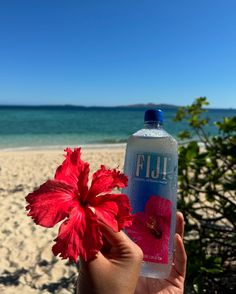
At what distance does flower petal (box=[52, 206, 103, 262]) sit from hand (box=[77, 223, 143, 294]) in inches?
2.4

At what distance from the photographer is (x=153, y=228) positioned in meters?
1.29

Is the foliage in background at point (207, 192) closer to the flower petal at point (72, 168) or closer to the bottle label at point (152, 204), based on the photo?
the bottle label at point (152, 204)

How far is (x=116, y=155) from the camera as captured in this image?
15727 mm

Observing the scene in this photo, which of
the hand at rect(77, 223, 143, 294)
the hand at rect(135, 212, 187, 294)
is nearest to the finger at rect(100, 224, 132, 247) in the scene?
the hand at rect(77, 223, 143, 294)

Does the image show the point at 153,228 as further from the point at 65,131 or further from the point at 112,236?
the point at 65,131

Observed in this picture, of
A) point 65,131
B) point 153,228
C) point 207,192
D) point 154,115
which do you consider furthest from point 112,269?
point 65,131

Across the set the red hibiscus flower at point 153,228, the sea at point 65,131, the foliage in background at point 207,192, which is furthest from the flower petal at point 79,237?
the foliage in background at point 207,192

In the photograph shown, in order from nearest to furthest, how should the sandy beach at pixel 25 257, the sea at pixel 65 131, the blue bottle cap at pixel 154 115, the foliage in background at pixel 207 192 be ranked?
the blue bottle cap at pixel 154 115, the foliage in background at pixel 207 192, the sandy beach at pixel 25 257, the sea at pixel 65 131

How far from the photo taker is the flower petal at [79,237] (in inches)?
31.4

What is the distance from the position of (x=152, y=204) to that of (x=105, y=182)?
42 centimetres

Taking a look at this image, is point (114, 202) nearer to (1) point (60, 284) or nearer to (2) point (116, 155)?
(1) point (60, 284)

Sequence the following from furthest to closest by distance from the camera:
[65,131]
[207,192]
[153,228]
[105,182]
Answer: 1. [65,131]
2. [207,192]
3. [153,228]
4. [105,182]

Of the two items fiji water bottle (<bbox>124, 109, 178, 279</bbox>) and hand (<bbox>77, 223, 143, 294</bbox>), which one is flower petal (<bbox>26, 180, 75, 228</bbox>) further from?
fiji water bottle (<bbox>124, 109, 178, 279</bbox>)

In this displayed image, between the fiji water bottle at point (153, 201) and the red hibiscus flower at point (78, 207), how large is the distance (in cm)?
37
